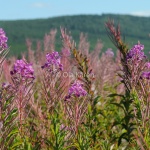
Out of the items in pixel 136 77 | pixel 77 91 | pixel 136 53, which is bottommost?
pixel 77 91

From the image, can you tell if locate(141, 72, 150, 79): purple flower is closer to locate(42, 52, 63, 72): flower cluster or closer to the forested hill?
locate(42, 52, 63, 72): flower cluster

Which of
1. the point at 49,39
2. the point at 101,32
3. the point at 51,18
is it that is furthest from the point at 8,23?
the point at 49,39

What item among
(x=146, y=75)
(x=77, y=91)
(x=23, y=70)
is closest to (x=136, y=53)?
(x=146, y=75)

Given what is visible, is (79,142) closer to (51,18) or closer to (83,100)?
(83,100)

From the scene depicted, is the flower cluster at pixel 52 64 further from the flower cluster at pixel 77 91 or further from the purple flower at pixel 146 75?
the purple flower at pixel 146 75

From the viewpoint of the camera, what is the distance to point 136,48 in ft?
13.9

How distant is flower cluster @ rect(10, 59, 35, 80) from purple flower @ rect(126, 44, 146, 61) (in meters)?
0.94

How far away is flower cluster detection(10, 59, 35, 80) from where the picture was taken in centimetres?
376

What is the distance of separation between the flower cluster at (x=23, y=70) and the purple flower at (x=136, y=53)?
3.09ft

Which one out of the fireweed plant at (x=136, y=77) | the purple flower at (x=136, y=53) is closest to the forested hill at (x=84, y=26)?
the fireweed plant at (x=136, y=77)

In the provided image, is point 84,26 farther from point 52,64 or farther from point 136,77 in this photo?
point 136,77

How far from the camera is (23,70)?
12.4 ft

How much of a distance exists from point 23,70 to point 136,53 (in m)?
1.05

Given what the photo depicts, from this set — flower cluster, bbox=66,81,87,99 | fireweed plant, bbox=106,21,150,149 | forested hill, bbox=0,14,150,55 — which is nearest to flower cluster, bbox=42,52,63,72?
flower cluster, bbox=66,81,87,99
